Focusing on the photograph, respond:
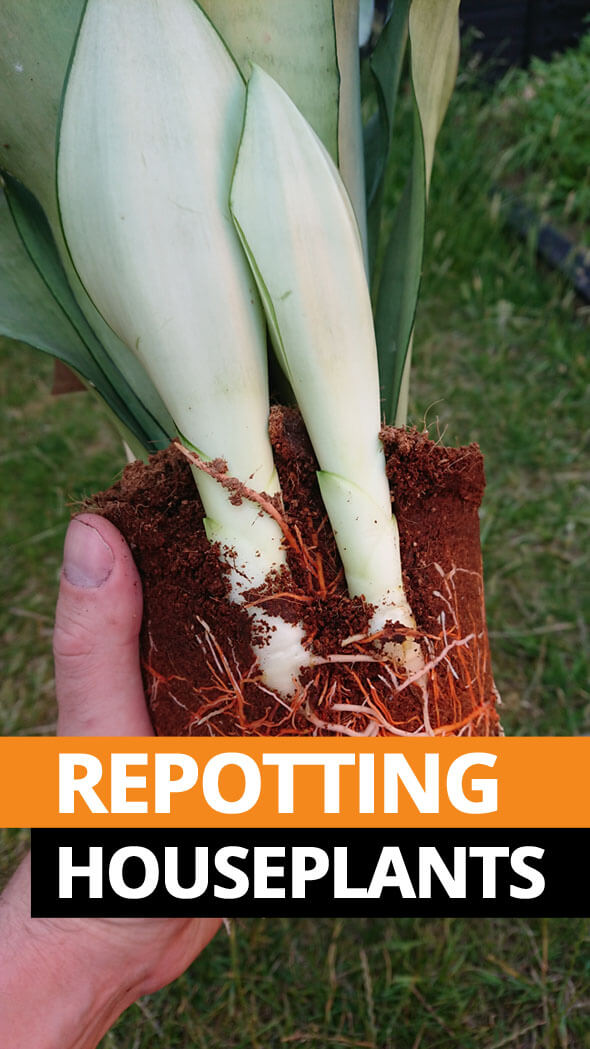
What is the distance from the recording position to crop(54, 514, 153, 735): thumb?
2.54 feet

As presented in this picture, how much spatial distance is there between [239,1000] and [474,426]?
45.1 inches

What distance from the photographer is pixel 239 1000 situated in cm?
116

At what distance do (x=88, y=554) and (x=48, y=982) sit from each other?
1.48 feet

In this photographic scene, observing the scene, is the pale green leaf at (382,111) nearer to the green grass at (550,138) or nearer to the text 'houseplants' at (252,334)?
the text 'houseplants' at (252,334)

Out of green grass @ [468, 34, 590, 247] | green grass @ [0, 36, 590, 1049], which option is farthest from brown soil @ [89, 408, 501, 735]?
green grass @ [468, 34, 590, 247]

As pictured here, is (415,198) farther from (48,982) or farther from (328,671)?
(48,982)

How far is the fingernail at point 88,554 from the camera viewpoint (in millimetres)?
767

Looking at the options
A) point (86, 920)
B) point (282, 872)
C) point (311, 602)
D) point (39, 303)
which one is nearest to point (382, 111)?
point (39, 303)

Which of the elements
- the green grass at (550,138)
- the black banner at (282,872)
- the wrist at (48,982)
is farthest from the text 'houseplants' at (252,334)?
the green grass at (550,138)

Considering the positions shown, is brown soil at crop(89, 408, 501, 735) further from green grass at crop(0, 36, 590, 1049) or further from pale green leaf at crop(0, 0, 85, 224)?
pale green leaf at crop(0, 0, 85, 224)

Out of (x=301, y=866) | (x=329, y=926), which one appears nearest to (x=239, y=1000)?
(x=329, y=926)

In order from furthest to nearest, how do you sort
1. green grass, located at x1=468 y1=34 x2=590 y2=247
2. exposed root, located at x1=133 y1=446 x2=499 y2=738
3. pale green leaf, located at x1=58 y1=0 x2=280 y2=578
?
1. green grass, located at x1=468 y1=34 x2=590 y2=247
2. exposed root, located at x1=133 y1=446 x2=499 y2=738
3. pale green leaf, located at x1=58 y1=0 x2=280 y2=578

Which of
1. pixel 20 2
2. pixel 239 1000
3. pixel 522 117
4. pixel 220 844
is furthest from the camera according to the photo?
pixel 522 117

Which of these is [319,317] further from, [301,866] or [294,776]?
[301,866]
